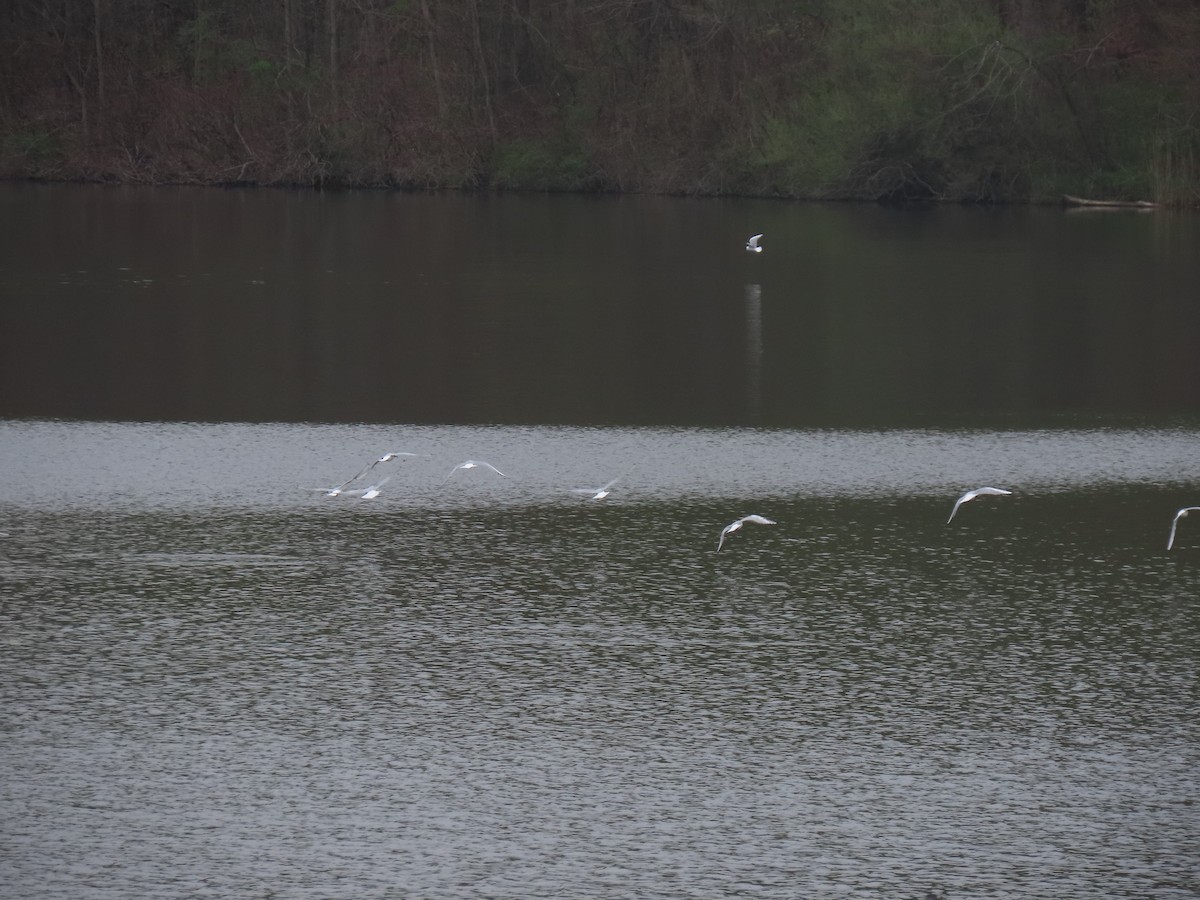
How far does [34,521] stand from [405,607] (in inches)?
103

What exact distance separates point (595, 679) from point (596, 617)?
0.84m

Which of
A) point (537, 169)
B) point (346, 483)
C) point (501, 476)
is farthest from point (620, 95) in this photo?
point (346, 483)

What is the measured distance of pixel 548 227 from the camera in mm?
33062

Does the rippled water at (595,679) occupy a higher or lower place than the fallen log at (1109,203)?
lower

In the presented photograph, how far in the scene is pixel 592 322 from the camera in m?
18.5

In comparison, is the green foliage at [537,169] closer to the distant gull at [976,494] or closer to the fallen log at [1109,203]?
the fallen log at [1109,203]

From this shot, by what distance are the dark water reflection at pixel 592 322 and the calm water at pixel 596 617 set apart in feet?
0.37

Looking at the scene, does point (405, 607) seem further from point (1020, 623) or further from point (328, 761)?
point (1020, 623)

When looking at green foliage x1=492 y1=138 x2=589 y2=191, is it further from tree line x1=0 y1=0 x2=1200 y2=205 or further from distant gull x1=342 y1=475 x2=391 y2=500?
distant gull x1=342 y1=475 x2=391 y2=500

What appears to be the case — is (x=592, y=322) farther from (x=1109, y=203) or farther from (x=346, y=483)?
(x=1109, y=203)

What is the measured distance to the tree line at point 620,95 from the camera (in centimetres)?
4247

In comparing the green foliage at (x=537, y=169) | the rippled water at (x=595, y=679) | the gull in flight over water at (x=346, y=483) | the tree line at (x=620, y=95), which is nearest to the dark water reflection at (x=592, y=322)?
the gull in flight over water at (x=346, y=483)

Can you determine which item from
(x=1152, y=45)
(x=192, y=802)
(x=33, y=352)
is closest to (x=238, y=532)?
(x=192, y=802)

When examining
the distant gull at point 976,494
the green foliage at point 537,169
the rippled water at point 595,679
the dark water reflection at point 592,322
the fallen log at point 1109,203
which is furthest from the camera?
the green foliage at point 537,169
